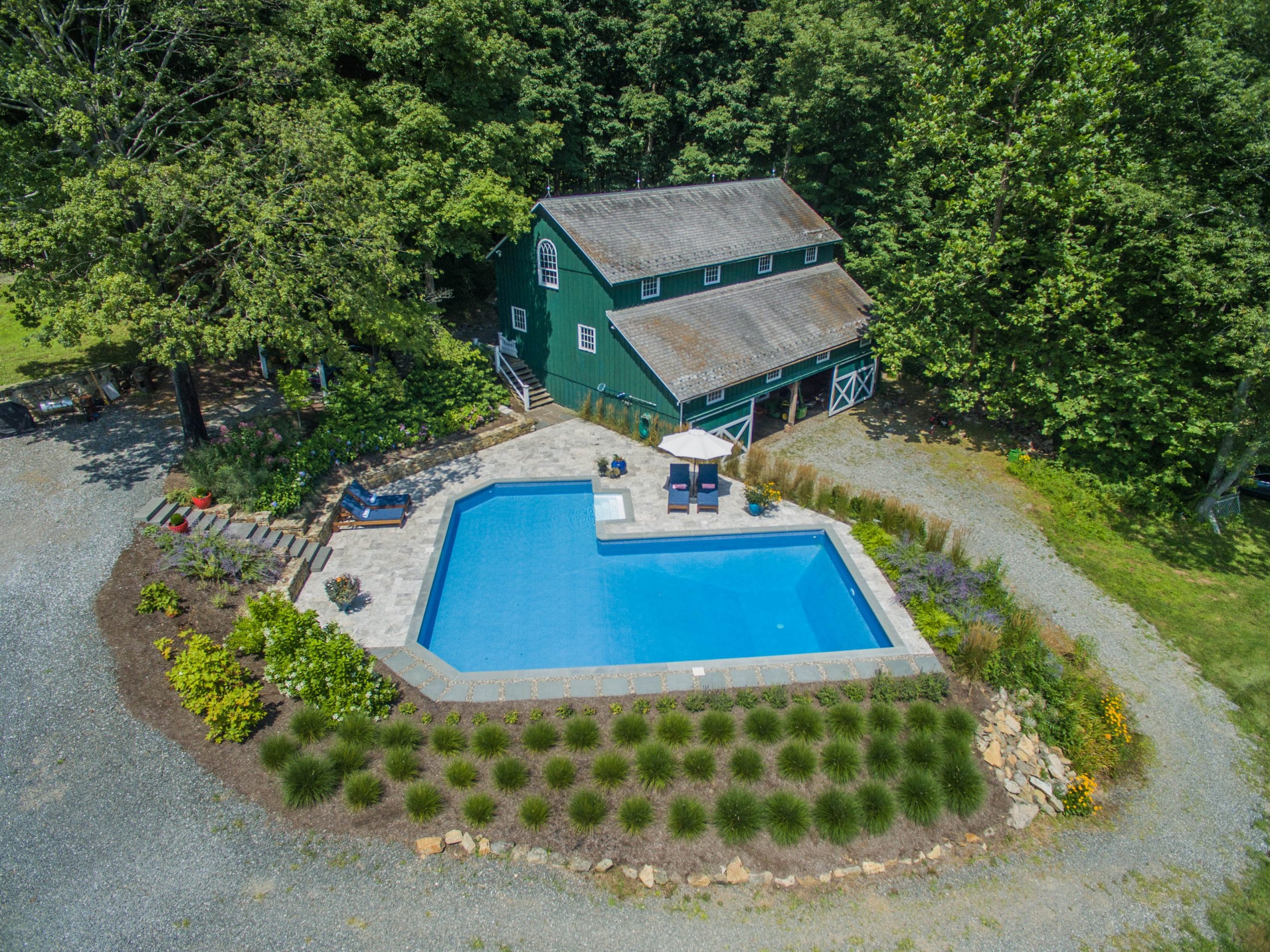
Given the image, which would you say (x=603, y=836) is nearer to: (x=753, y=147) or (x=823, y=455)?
(x=823, y=455)

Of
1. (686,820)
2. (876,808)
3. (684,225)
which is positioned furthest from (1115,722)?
(684,225)

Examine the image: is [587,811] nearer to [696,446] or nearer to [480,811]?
[480,811]

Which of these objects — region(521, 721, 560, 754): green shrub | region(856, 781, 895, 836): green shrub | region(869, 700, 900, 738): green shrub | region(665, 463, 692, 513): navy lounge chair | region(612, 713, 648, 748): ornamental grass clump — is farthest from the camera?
region(665, 463, 692, 513): navy lounge chair

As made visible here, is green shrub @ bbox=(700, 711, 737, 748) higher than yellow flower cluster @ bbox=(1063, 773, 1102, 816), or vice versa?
green shrub @ bbox=(700, 711, 737, 748)

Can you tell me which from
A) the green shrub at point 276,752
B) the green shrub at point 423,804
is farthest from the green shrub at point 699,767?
the green shrub at point 276,752

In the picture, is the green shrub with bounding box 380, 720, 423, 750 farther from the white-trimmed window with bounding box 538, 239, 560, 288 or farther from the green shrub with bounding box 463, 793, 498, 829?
the white-trimmed window with bounding box 538, 239, 560, 288

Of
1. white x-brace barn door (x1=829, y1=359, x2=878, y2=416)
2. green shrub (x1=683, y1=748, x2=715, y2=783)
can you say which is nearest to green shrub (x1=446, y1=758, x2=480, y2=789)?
green shrub (x1=683, y1=748, x2=715, y2=783)

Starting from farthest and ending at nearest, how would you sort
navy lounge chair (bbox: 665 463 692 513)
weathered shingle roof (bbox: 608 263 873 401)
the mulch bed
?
weathered shingle roof (bbox: 608 263 873 401)
navy lounge chair (bbox: 665 463 692 513)
the mulch bed
